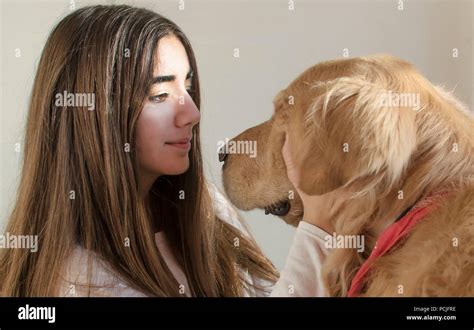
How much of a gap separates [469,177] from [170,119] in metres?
0.66

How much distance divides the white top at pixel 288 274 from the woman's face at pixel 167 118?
0.20m

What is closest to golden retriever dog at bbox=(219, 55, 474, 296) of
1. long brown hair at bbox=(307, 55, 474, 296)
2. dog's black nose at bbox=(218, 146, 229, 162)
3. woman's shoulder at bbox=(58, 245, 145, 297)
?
long brown hair at bbox=(307, 55, 474, 296)

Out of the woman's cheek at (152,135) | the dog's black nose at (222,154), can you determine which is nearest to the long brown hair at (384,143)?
the dog's black nose at (222,154)

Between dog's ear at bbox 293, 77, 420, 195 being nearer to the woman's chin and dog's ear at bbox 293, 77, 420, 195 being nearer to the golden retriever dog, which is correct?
the golden retriever dog

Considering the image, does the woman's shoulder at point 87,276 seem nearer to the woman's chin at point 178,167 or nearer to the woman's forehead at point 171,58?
the woman's chin at point 178,167

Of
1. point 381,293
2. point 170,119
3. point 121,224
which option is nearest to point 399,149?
point 381,293

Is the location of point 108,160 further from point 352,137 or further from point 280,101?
point 352,137

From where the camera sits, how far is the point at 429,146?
132 centimetres

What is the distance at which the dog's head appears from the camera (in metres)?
1.33

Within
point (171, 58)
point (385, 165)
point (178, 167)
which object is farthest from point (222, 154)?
point (385, 165)

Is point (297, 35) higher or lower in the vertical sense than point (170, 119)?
higher

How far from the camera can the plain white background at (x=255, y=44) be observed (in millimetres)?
1530
